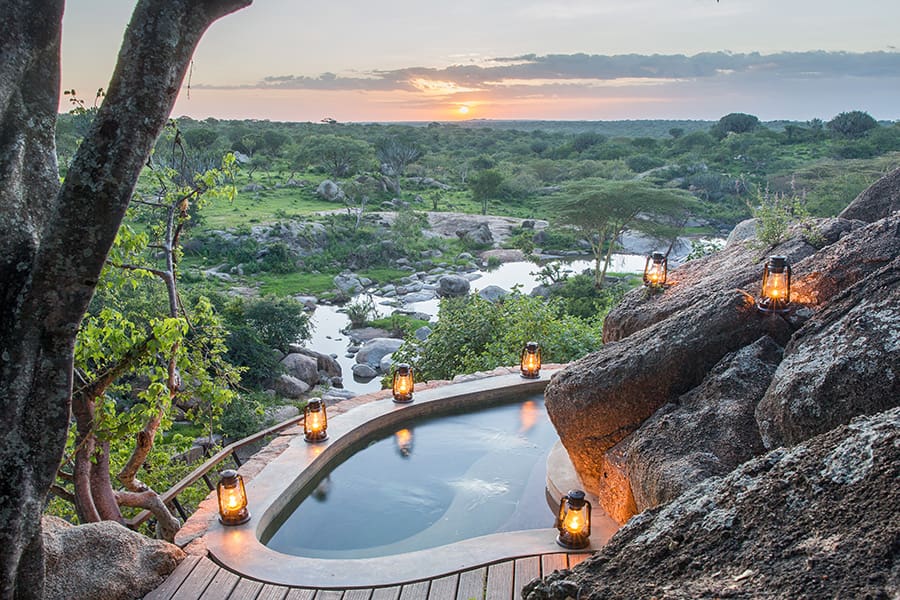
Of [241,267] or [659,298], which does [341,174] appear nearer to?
[241,267]

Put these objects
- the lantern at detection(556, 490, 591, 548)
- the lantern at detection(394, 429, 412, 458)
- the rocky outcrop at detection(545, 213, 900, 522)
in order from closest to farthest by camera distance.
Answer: the rocky outcrop at detection(545, 213, 900, 522) < the lantern at detection(556, 490, 591, 548) < the lantern at detection(394, 429, 412, 458)

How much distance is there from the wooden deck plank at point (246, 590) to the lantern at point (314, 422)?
5.71ft

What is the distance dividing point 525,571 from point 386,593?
725 millimetres

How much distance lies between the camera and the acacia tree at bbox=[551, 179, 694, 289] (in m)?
23.0

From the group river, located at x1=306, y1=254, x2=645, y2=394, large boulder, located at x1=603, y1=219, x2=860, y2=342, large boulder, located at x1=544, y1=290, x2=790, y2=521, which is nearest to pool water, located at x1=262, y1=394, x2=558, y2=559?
large boulder, located at x1=544, y1=290, x2=790, y2=521

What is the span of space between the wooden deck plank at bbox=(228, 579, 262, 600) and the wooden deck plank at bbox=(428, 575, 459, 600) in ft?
2.91

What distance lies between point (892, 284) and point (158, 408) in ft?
13.0

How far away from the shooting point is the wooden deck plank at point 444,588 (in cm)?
358

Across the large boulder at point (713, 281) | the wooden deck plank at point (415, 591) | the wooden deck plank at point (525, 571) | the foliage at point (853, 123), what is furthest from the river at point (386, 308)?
the foliage at point (853, 123)

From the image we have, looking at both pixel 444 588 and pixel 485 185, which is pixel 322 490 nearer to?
pixel 444 588

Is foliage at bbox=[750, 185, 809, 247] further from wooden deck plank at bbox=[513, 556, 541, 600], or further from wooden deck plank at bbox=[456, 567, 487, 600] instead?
wooden deck plank at bbox=[456, 567, 487, 600]

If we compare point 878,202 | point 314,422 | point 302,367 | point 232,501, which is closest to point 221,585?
point 232,501

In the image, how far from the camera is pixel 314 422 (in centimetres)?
546

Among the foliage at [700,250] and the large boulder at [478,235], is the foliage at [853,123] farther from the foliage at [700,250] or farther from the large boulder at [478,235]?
the foliage at [700,250]
